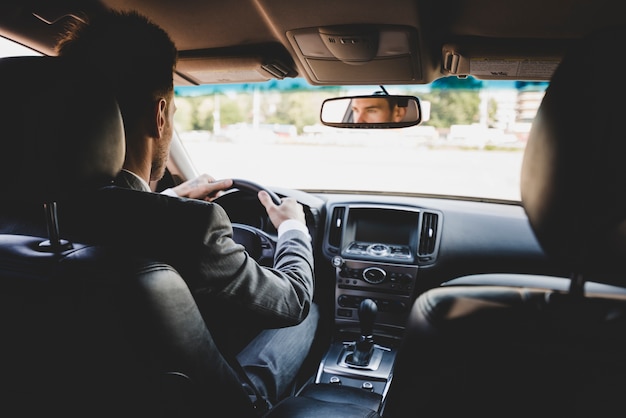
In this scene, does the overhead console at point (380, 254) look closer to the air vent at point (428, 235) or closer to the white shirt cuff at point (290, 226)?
the air vent at point (428, 235)

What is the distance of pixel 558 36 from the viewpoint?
2.76 m

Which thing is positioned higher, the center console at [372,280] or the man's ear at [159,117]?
the man's ear at [159,117]

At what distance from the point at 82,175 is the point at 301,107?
14.7m

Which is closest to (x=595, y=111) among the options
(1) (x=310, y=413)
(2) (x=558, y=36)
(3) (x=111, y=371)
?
(3) (x=111, y=371)

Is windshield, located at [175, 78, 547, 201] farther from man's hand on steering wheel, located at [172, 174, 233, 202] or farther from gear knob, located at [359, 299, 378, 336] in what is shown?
man's hand on steering wheel, located at [172, 174, 233, 202]

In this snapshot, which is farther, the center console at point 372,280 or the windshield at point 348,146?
the windshield at point 348,146

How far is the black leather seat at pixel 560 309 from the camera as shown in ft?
3.04

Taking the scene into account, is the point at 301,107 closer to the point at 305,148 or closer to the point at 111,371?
the point at 305,148

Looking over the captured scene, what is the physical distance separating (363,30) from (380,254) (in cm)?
150

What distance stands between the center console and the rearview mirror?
1.98 feet

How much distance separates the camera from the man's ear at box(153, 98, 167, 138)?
1.93 m

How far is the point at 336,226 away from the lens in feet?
12.1

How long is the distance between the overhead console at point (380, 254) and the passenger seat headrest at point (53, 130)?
236 centimetres

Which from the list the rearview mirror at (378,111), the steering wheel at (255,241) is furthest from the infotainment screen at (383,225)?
the steering wheel at (255,241)
